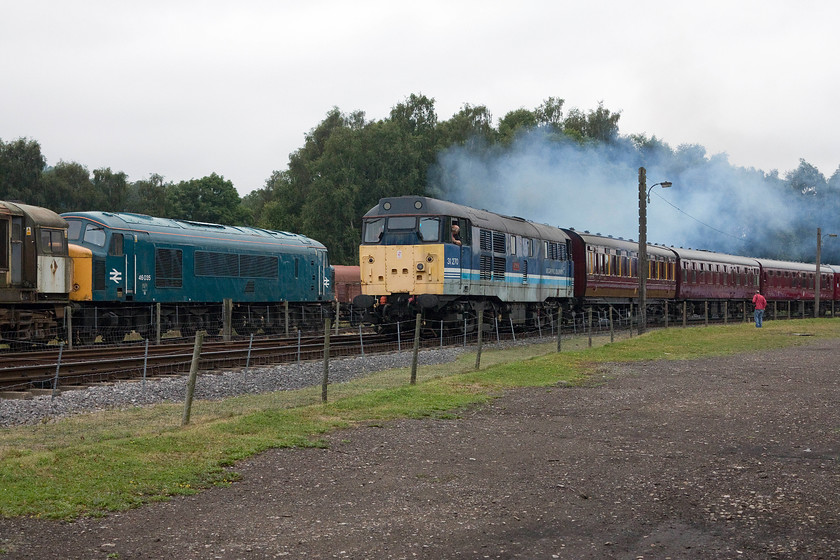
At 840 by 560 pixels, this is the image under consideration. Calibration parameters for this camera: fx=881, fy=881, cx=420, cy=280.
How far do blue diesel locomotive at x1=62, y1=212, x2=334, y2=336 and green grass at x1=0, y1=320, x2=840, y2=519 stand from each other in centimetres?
1106

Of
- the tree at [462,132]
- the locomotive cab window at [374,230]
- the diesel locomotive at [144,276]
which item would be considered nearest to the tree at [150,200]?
the tree at [462,132]

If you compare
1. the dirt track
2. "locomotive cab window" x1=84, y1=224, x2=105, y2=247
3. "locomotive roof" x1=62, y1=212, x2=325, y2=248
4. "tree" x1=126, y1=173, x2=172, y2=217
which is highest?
"tree" x1=126, y1=173, x2=172, y2=217

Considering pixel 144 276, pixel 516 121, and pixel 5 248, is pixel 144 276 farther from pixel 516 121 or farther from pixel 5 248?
pixel 516 121

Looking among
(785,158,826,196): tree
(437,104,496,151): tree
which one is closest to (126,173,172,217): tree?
(437,104,496,151): tree

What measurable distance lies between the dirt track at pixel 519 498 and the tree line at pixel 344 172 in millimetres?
56908

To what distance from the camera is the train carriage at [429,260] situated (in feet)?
85.3

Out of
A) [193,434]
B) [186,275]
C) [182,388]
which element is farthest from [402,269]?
[193,434]

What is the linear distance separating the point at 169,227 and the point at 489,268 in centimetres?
1061

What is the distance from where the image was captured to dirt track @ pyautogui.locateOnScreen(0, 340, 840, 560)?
6586mm

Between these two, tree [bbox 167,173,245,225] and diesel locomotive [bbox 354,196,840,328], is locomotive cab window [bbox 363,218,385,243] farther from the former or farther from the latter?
tree [bbox 167,173,245,225]

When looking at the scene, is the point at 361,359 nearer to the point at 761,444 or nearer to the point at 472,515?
the point at 761,444

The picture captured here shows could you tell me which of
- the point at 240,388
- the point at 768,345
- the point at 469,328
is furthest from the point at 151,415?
the point at 768,345

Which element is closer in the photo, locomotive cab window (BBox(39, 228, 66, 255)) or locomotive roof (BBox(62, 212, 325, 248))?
locomotive cab window (BBox(39, 228, 66, 255))

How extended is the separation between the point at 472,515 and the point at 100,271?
2100cm
